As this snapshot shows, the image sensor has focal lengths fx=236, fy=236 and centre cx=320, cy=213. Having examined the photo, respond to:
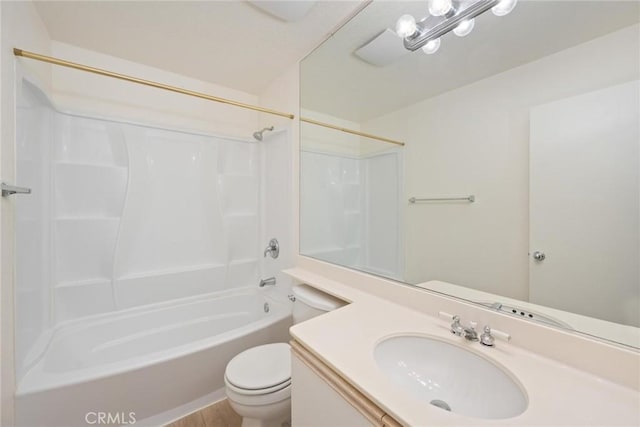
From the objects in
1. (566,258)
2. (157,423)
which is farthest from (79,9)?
(566,258)

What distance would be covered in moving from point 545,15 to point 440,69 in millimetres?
348

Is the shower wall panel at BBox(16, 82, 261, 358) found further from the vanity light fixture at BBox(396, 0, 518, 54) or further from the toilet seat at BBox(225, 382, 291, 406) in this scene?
the vanity light fixture at BBox(396, 0, 518, 54)

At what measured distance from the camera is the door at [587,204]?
65 centimetres

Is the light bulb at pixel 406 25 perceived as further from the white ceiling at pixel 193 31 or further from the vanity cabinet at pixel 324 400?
the vanity cabinet at pixel 324 400

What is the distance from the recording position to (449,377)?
766 millimetres

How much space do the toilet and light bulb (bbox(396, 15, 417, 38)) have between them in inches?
53.9

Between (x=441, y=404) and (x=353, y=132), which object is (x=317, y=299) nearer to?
(x=441, y=404)

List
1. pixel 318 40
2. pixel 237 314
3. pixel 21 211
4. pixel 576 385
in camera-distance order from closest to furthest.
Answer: pixel 576 385 → pixel 21 211 → pixel 318 40 → pixel 237 314

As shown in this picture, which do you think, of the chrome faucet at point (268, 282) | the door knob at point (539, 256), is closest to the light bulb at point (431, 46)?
the door knob at point (539, 256)

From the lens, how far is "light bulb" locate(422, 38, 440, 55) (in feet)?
3.47

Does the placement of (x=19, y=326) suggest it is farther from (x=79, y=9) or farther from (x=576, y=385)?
(x=576, y=385)

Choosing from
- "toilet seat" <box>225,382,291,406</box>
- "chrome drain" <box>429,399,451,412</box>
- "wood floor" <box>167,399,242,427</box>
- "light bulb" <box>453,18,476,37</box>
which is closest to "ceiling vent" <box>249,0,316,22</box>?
"light bulb" <box>453,18,476,37</box>

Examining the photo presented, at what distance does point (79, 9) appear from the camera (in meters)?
1.32

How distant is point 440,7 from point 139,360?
2.16 m
